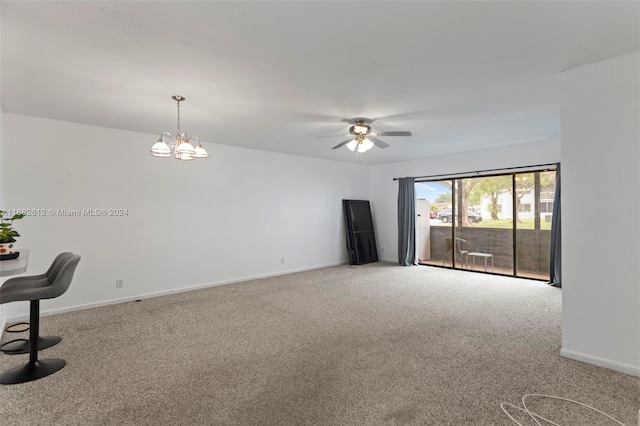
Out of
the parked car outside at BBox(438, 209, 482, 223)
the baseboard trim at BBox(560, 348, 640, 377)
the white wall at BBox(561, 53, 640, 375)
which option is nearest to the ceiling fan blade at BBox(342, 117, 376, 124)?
the white wall at BBox(561, 53, 640, 375)

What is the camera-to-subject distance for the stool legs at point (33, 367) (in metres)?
2.48

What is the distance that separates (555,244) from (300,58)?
5.41 m

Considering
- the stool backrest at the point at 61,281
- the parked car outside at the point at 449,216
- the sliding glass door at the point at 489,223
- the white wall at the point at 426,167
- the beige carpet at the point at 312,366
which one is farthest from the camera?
the parked car outside at the point at 449,216

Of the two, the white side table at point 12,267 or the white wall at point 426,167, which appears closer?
the white side table at point 12,267

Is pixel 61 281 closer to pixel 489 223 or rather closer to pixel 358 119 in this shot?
pixel 358 119

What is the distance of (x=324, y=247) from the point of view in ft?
23.7

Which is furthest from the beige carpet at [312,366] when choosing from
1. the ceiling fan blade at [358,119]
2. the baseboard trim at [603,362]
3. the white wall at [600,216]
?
the ceiling fan blade at [358,119]

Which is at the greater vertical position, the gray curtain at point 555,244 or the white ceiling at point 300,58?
the white ceiling at point 300,58

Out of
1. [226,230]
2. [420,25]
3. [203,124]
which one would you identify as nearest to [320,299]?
[226,230]

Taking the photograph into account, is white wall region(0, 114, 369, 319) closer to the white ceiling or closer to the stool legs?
the white ceiling

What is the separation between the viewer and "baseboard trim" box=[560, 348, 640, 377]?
96.7 inches

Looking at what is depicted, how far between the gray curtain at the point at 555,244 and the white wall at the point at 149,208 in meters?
4.36

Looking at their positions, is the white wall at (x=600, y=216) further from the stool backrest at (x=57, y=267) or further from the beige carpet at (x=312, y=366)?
the stool backrest at (x=57, y=267)

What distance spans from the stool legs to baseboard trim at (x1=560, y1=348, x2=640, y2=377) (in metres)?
4.39
